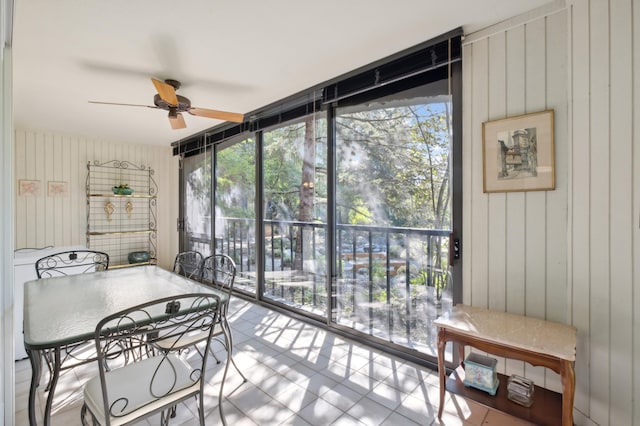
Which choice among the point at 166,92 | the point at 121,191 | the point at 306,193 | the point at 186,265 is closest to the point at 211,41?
the point at 166,92

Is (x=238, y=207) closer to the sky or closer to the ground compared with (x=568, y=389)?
closer to the sky

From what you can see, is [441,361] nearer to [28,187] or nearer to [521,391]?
[521,391]

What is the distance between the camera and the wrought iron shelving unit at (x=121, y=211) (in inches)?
201

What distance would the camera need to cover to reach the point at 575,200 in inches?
67.2

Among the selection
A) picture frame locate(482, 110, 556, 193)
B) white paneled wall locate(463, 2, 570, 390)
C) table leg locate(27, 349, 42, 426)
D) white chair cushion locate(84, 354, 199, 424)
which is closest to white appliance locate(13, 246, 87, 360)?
table leg locate(27, 349, 42, 426)

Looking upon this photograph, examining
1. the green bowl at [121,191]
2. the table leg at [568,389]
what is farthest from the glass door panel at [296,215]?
the green bowl at [121,191]

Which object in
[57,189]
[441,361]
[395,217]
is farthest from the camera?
[57,189]

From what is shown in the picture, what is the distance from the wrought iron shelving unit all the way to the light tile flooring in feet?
9.78

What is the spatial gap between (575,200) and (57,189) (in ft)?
20.8

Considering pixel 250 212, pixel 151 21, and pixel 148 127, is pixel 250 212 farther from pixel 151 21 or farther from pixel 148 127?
pixel 151 21

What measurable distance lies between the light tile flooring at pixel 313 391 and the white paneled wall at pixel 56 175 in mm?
2847

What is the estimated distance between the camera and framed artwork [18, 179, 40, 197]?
4434 mm

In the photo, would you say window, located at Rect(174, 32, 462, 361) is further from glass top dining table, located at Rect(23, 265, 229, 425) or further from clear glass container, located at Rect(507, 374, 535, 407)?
glass top dining table, located at Rect(23, 265, 229, 425)

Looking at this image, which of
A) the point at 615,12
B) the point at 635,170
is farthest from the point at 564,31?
the point at 635,170
